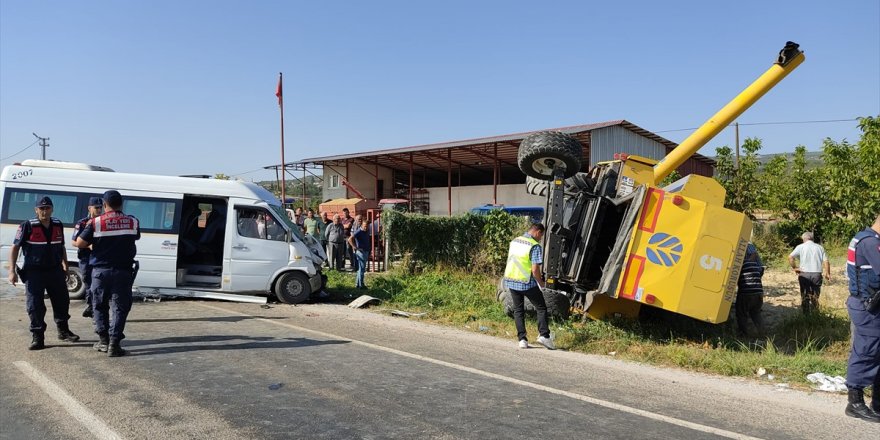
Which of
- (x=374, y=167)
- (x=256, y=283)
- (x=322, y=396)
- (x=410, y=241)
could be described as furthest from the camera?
(x=374, y=167)

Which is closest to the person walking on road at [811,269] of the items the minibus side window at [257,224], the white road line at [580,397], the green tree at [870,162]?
the white road line at [580,397]

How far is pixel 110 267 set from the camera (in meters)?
6.42

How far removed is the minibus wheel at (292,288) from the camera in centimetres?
1110

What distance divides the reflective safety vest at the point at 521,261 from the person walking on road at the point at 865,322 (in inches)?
140

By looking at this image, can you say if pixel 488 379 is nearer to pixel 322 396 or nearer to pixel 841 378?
pixel 322 396

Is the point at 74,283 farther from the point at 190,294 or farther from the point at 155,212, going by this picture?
the point at 190,294

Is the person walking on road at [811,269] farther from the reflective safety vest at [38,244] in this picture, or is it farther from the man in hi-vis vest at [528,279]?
the reflective safety vest at [38,244]

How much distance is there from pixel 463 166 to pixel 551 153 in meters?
27.4

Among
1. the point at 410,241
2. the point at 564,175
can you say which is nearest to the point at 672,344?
the point at 564,175

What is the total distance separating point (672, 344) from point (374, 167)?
31.9 m

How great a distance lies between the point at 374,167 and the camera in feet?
125

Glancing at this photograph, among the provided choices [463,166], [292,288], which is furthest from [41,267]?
[463,166]

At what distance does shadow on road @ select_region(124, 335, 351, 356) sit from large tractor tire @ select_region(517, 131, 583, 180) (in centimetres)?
383

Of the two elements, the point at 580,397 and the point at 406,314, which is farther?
the point at 406,314
